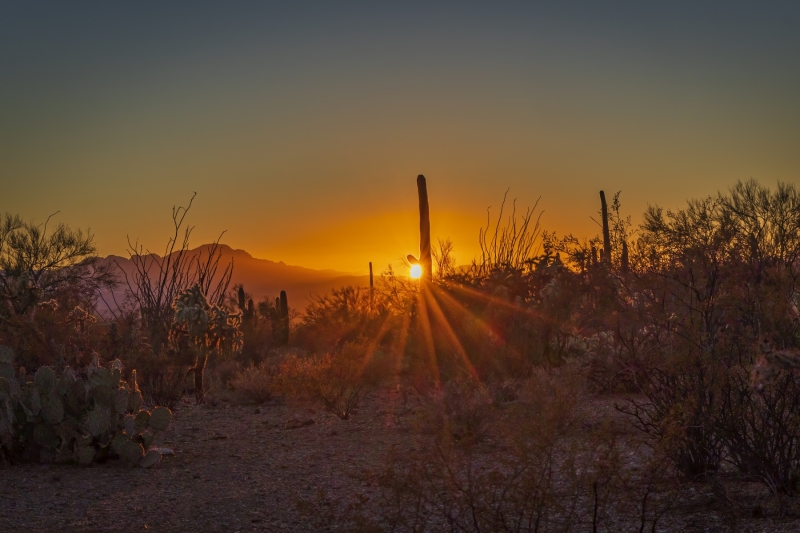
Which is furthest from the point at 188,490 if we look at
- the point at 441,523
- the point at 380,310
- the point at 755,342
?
the point at 380,310

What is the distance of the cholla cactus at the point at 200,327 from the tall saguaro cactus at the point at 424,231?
20.3ft

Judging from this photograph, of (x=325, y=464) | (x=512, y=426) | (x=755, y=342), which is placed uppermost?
(x=755, y=342)

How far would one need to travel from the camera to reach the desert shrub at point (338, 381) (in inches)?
492

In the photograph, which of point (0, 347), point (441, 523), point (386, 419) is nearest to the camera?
point (441, 523)

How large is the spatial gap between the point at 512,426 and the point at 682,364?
1.65 m

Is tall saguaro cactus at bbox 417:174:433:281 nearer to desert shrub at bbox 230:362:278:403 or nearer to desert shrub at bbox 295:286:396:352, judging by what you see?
desert shrub at bbox 295:286:396:352

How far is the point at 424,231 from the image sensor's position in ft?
70.1

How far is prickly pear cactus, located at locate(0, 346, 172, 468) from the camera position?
29.4ft

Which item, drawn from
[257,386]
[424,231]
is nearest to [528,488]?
[257,386]

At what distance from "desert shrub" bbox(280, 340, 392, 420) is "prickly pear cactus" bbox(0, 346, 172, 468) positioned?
3.57 metres

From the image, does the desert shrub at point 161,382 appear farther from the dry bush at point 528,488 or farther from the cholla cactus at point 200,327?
the dry bush at point 528,488

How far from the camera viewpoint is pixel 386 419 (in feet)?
38.5

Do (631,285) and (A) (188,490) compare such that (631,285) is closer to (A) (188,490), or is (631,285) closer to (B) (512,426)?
(B) (512,426)

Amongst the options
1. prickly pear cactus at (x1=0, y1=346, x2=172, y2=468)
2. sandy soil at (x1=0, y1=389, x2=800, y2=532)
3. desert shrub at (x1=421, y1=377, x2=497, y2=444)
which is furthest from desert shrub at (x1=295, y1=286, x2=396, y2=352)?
prickly pear cactus at (x1=0, y1=346, x2=172, y2=468)
